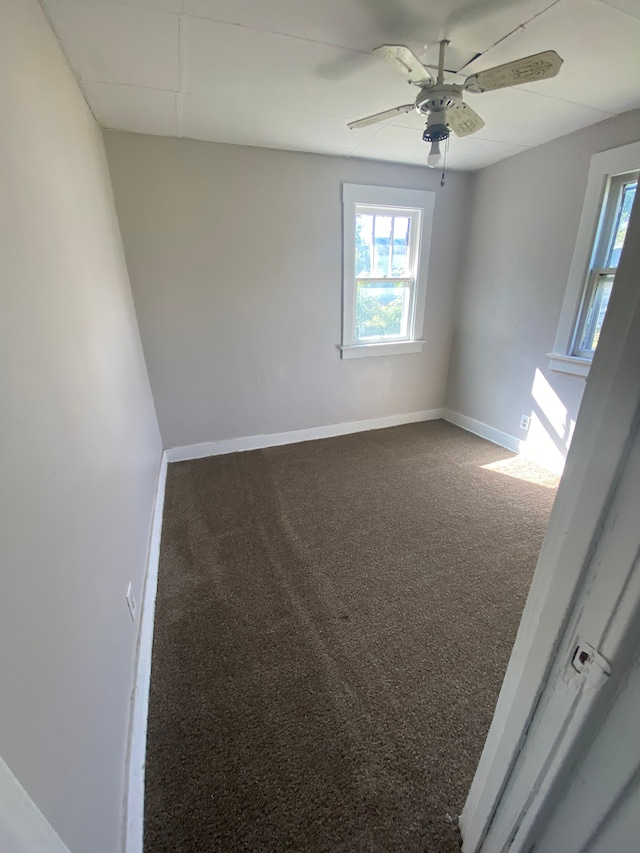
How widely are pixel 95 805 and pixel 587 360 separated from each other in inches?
126

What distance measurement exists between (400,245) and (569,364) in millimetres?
1732

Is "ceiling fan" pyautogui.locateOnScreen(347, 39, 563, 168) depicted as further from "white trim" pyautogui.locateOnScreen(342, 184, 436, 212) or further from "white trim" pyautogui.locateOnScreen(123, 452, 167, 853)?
"white trim" pyautogui.locateOnScreen(123, 452, 167, 853)

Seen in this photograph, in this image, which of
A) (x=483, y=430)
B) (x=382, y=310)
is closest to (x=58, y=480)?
(x=382, y=310)

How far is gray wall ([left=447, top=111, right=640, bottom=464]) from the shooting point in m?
2.47

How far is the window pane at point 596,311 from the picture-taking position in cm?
242

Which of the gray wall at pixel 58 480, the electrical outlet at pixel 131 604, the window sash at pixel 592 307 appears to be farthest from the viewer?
the window sash at pixel 592 307

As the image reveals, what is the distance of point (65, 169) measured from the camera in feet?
4.58

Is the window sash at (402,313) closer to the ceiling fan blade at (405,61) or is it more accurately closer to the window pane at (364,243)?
the window pane at (364,243)

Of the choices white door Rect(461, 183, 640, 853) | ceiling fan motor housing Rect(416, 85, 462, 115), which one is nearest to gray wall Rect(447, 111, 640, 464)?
ceiling fan motor housing Rect(416, 85, 462, 115)

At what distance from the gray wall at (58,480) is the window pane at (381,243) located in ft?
7.16

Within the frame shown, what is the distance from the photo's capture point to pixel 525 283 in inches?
113

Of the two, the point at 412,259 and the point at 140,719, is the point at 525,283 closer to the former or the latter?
the point at 412,259

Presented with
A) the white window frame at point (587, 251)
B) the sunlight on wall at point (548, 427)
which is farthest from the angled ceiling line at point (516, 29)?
the sunlight on wall at point (548, 427)

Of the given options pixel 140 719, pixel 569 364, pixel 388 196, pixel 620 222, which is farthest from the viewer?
pixel 388 196
